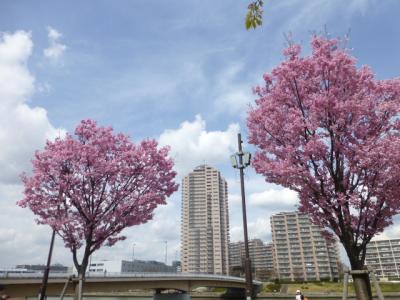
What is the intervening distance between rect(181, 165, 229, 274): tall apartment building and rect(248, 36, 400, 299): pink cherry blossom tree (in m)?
171

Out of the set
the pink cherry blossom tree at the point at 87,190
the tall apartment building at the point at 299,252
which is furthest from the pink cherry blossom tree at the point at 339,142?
the tall apartment building at the point at 299,252

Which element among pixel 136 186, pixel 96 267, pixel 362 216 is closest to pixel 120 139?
pixel 136 186

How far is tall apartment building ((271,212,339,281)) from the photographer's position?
146125 millimetres

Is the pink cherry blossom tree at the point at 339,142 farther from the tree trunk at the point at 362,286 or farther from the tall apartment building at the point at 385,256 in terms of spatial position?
the tall apartment building at the point at 385,256

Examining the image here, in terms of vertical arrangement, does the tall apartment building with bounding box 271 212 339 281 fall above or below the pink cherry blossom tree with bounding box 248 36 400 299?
above

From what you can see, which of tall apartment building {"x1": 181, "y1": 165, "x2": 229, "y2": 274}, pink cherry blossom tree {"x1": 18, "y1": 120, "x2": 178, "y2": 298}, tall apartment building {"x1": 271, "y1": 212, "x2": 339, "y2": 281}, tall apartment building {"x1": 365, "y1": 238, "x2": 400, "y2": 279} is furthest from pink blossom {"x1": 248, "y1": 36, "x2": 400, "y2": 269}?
tall apartment building {"x1": 365, "y1": 238, "x2": 400, "y2": 279}

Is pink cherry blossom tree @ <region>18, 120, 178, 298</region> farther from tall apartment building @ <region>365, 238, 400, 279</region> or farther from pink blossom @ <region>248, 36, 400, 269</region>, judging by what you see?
tall apartment building @ <region>365, 238, 400, 279</region>

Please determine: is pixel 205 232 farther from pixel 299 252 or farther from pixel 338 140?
pixel 338 140

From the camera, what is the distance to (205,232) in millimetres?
182875

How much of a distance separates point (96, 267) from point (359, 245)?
14339 cm

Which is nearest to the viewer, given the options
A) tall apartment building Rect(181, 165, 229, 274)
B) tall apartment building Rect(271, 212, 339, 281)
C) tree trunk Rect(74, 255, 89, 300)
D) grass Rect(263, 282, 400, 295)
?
tree trunk Rect(74, 255, 89, 300)

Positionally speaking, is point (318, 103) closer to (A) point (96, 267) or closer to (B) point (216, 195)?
(A) point (96, 267)

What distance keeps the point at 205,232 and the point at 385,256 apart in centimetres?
9882

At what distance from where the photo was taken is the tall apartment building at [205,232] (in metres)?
175
